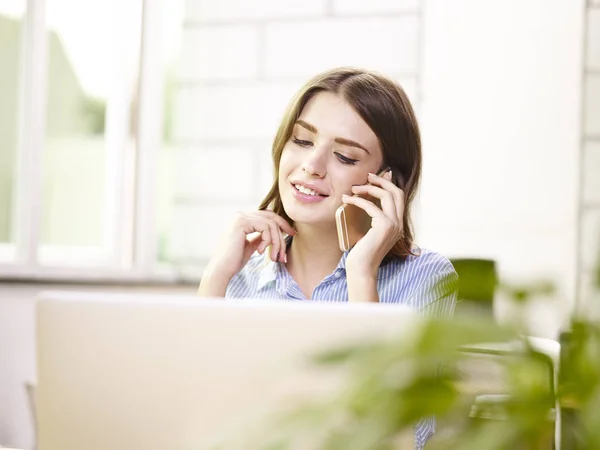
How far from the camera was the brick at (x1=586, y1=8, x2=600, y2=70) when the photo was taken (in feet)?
9.14

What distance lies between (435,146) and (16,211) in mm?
1329

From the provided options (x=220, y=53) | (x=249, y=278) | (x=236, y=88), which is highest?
(x=220, y=53)

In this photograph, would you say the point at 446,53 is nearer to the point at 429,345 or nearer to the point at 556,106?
the point at 556,106

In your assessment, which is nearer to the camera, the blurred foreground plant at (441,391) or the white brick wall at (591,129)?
the blurred foreground plant at (441,391)

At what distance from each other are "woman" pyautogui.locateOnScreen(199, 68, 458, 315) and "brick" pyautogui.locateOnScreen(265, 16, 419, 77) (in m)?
1.20

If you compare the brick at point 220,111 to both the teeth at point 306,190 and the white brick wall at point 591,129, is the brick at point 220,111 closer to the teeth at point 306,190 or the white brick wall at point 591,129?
the white brick wall at point 591,129

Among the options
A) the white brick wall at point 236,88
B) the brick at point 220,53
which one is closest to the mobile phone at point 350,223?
the white brick wall at point 236,88

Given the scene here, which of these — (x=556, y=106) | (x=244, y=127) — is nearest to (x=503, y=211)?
(x=556, y=106)

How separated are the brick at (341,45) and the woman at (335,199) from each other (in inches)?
47.1

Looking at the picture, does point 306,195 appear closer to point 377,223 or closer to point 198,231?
point 377,223

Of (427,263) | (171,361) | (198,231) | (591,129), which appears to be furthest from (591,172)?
(171,361)

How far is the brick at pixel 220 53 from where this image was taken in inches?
117

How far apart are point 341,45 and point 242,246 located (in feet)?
4.61

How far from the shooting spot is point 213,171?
301cm
